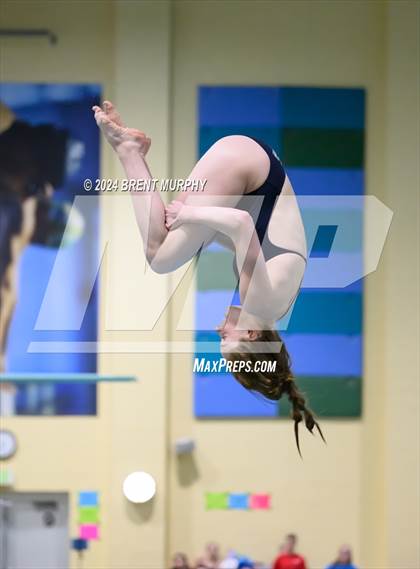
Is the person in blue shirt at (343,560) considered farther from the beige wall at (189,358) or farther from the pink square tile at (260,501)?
the pink square tile at (260,501)

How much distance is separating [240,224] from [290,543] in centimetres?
284

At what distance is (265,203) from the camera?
3.05 meters

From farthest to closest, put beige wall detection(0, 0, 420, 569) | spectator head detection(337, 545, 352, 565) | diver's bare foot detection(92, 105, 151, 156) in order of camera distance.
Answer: spectator head detection(337, 545, 352, 565) < beige wall detection(0, 0, 420, 569) < diver's bare foot detection(92, 105, 151, 156)

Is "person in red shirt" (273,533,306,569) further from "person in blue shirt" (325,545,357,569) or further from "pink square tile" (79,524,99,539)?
"pink square tile" (79,524,99,539)

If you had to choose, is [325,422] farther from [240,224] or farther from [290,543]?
[240,224]

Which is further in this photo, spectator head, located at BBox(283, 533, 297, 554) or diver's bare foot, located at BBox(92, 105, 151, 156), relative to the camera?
spectator head, located at BBox(283, 533, 297, 554)

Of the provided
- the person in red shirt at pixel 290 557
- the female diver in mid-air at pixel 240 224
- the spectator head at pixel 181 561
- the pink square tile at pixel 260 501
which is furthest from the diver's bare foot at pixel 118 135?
the spectator head at pixel 181 561

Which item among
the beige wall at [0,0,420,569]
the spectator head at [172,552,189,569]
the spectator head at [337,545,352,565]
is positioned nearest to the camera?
the beige wall at [0,0,420,569]

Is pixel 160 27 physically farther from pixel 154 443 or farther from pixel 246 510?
pixel 246 510

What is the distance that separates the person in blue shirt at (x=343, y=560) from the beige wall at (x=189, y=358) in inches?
2.4

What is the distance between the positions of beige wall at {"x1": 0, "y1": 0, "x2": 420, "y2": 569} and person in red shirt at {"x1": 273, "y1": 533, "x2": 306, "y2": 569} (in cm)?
6

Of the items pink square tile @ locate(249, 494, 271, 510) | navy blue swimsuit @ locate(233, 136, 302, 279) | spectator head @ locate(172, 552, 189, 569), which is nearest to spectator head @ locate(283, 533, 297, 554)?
pink square tile @ locate(249, 494, 271, 510)

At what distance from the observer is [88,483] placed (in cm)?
560

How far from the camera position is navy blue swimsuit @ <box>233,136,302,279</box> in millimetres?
3018
